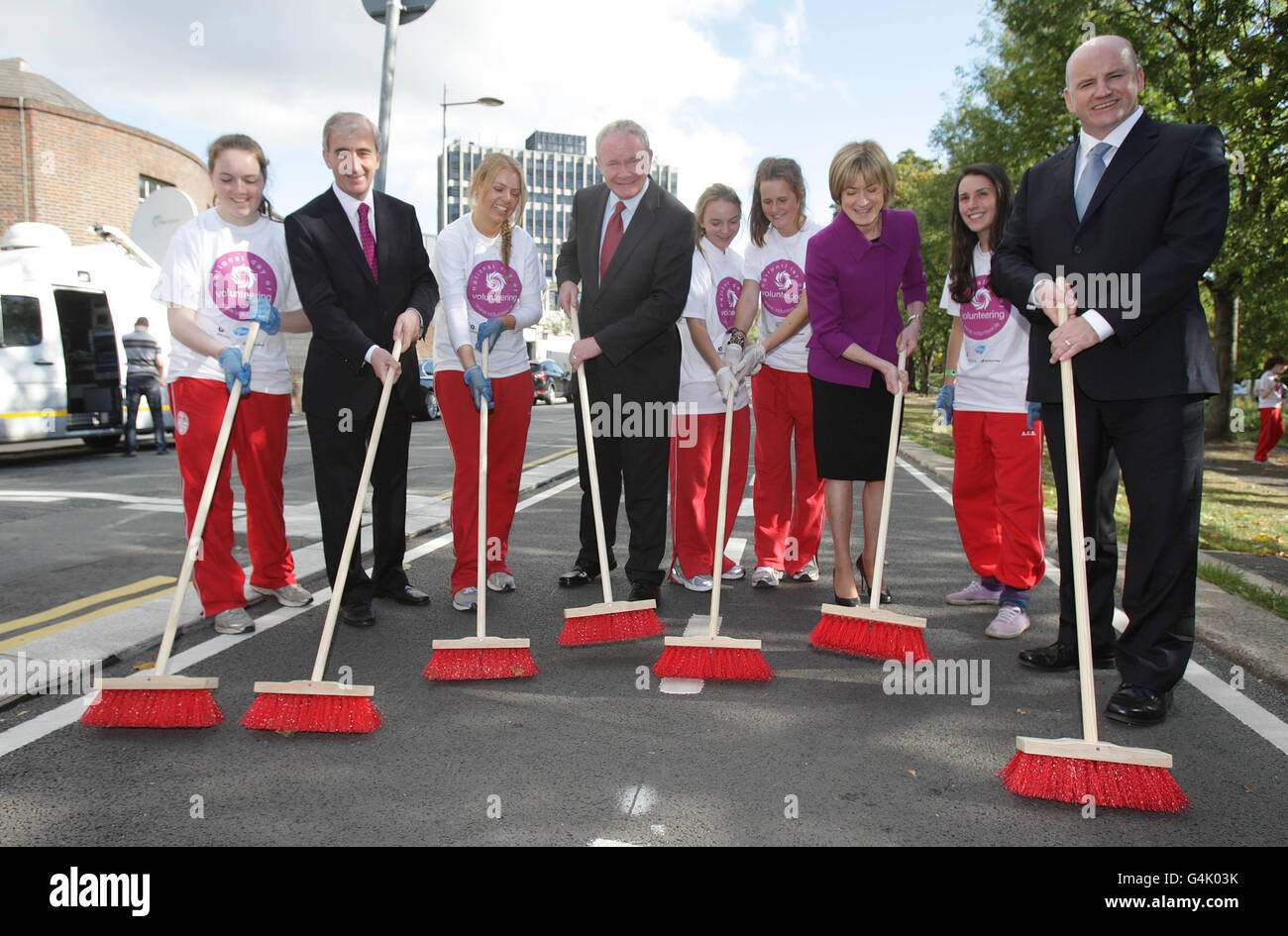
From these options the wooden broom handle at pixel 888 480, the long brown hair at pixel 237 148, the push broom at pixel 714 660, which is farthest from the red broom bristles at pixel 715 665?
the long brown hair at pixel 237 148

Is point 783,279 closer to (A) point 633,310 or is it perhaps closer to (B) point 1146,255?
(A) point 633,310

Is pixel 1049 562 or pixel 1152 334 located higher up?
pixel 1152 334

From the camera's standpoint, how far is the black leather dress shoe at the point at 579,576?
18.0 ft

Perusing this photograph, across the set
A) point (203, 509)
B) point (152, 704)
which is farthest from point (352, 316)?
point (152, 704)

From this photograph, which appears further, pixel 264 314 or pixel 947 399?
pixel 947 399

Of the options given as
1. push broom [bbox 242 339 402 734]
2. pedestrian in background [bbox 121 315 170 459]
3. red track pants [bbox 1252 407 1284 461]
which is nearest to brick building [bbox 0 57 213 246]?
pedestrian in background [bbox 121 315 170 459]

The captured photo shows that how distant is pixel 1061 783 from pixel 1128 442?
139 cm

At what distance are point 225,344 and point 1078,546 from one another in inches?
143

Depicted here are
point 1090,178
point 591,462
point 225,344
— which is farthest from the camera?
point 591,462

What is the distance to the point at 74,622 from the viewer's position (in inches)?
177

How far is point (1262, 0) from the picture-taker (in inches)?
590
